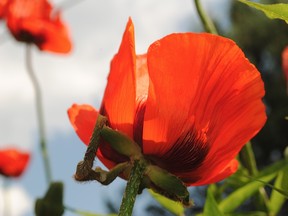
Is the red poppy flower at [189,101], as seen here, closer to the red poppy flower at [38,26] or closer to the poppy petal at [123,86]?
the poppy petal at [123,86]

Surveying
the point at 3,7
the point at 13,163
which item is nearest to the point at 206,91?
the point at 3,7


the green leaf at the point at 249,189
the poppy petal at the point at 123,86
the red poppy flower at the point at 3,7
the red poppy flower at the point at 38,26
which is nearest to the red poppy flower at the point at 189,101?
the poppy petal at the point at 123,86

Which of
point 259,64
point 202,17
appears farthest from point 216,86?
point 259,64

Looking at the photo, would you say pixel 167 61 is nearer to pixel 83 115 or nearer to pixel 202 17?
pixel 83 115

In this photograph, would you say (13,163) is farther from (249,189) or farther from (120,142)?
(120,142)

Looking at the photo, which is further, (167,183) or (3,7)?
(3,7)

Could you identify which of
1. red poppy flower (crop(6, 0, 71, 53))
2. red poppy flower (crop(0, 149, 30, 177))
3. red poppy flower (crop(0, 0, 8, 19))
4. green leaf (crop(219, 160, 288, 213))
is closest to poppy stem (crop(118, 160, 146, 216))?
green leaf (crop(219, 160, 288, 213))
